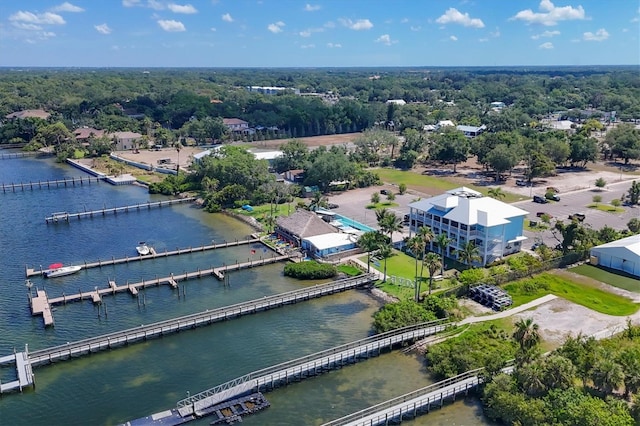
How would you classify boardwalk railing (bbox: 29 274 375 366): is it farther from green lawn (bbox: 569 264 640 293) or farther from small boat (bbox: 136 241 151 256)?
green lawn (bbox: 569 264 640 293)

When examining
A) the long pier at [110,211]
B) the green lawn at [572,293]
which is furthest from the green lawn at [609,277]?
the long pier at [110,211]

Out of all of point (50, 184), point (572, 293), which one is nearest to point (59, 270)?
point (50, 184)

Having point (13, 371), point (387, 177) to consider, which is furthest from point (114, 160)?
point (13, 371)

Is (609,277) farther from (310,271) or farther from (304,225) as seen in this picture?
(304,225)

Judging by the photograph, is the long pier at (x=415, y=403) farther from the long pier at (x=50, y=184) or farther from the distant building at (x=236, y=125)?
the distant building at (x=236, y=125)

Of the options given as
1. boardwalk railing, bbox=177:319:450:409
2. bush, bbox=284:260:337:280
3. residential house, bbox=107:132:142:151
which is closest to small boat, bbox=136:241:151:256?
bush, bbox=284:260:337:280

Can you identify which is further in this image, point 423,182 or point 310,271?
point 423,182

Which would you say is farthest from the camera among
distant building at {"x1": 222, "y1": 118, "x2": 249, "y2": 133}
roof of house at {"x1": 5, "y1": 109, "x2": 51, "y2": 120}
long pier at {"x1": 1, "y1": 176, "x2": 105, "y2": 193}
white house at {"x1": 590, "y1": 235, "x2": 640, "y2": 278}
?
roof of house at {"x1": 5, "y1": 109, "x2": 51, "y2": 120}
